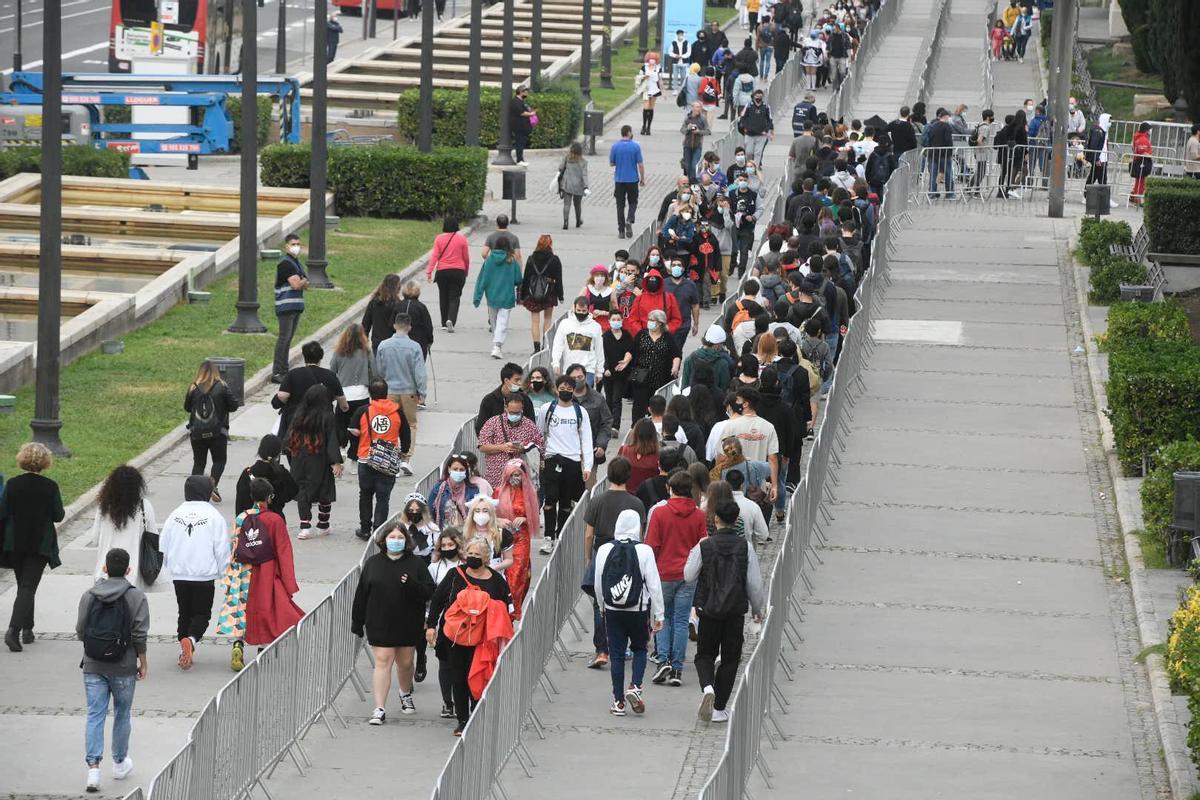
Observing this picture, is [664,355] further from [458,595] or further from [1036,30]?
[1036,30]

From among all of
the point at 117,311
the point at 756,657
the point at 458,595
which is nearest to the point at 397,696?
the point at 458,595

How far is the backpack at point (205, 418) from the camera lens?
59.4ft

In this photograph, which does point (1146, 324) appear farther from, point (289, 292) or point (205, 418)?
point (205, 418)

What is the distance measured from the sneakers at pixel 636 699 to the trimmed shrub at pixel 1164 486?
5354mm

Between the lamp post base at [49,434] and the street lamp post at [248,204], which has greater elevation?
the street lamp post at [248,204]

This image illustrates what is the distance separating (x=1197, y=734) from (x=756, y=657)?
2.53m

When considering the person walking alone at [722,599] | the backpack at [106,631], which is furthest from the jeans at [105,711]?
the person walking alone at [722,599]

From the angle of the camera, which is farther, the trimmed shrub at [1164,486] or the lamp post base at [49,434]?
the lamp post base at [49,434]

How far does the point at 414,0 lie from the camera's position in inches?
2756

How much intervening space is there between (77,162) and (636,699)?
24055 millimetres

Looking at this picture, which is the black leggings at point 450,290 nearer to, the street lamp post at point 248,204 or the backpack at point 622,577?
the street lamp post at point 248,204

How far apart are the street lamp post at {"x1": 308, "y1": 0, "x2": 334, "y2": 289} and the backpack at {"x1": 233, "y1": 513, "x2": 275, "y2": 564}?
1424 centimetres

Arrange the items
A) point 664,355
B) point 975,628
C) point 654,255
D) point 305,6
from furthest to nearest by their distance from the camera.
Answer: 1. point 305,6
2. point 654,255
3. point 664,355
4. point 975,628

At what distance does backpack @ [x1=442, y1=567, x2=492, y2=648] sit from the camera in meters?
13.2
